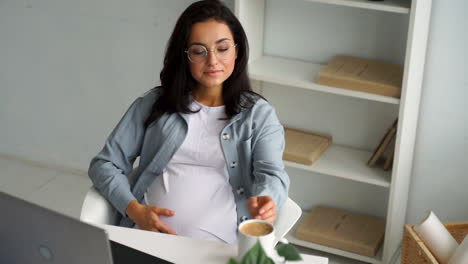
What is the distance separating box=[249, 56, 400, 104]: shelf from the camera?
269 centimetres

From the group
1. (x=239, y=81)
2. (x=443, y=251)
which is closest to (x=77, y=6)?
(x=239, y=81)

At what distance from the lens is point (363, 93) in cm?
268

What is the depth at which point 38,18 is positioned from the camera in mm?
3502

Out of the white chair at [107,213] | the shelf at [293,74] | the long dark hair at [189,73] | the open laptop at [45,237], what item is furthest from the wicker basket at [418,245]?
the open laptop at [45,237]

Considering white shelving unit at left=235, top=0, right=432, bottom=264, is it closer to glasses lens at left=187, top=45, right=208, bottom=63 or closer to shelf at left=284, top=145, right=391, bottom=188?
shelf at left=284, top=145, right=391, bottom=188

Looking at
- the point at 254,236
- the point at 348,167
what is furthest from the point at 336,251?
the point at 254,236

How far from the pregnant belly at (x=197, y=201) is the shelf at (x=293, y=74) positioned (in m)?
0.77

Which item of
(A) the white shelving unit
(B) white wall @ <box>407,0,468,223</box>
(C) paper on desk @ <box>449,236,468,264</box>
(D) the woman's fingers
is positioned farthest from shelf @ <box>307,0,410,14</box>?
(D) the woman's fingers

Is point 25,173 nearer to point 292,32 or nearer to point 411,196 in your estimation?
point 292,32

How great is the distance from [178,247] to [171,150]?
1.62 feet

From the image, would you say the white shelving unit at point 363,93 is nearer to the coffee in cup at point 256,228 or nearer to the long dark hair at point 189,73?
the long dark hair at point 189,73

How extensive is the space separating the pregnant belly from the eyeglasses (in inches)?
12.9

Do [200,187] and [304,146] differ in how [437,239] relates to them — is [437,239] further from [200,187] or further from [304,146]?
[200,187]

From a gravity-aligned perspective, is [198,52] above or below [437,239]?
above
